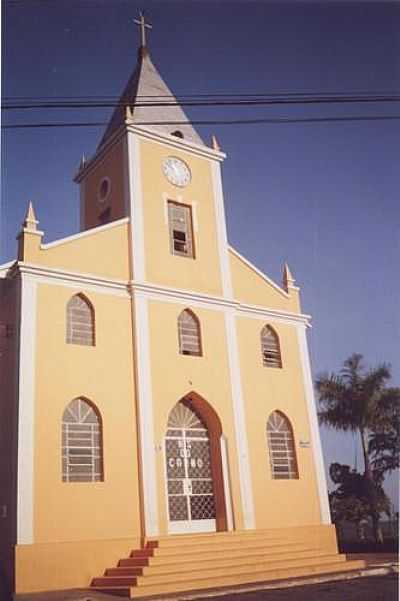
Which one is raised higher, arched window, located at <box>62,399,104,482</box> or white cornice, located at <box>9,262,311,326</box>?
white cornice, located at <box>9,262,311,326</box>

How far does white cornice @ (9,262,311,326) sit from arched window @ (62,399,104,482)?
2603 millimetres

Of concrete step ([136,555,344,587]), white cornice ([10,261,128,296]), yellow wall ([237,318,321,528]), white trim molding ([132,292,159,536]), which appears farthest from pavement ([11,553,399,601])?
white cornice ([10,261,128,296])

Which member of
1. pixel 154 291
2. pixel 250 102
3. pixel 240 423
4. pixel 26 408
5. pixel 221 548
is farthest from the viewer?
pixel 240 423

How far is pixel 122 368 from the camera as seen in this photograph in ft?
46.5

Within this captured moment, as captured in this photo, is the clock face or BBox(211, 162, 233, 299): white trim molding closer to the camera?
BBox(211, 162, 233, 299): white trim molding

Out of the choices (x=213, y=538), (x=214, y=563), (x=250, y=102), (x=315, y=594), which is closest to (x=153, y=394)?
(x=213, y=538)

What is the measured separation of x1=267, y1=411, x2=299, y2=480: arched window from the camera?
16.0m

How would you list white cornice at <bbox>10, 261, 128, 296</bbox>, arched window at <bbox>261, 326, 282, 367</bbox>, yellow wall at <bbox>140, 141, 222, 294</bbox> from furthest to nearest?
arched window at <bbox>261, 326, 282, 367</bbox>, yellow wall at <bbox>140, 141, 222, 294</bbox>, white cornice at <bbox>10, 261, 128, 296</bbox>

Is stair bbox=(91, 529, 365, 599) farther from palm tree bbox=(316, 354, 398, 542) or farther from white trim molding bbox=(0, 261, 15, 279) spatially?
white trim molding bbox=(0, 261, 15, 279)

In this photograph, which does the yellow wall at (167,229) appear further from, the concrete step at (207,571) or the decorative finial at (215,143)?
the concrete step at (207,571)

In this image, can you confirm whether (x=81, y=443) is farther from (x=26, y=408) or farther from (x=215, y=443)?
(x=215, y=443)

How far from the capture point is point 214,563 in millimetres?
12477

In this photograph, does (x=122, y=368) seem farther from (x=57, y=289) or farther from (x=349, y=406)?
(x=349, y=406)

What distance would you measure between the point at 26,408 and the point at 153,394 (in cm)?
298
